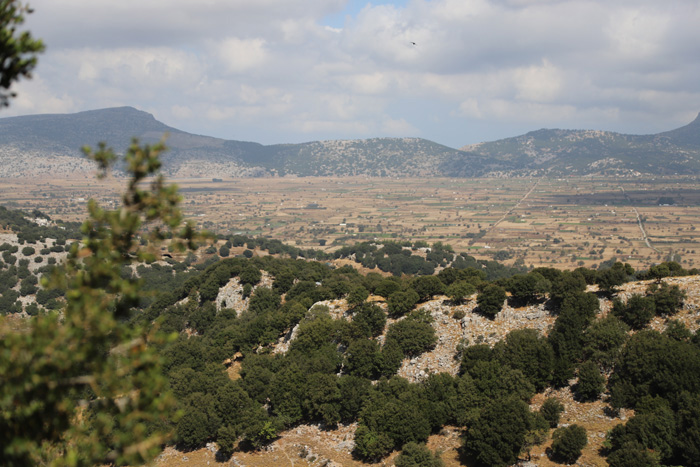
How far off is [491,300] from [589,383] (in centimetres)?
1166

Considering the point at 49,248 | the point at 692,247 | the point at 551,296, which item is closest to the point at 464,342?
the point at 551,296

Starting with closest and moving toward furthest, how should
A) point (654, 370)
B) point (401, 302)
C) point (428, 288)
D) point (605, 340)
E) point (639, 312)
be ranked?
1. point (654, 370)
2. point (605, 340)
3. point (639, 312)
4. point (401, 302)
5. point (428, 288)

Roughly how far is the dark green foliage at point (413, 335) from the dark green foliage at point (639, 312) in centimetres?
1756

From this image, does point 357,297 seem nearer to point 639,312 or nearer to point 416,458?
point 416,458

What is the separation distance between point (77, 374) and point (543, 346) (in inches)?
1544

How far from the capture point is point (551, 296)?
4644 centimetres

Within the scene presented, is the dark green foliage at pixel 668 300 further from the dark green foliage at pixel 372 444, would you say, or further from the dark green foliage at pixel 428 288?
the dark green foliage at pixel 372 444

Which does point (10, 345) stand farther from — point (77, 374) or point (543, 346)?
point (543, 346)

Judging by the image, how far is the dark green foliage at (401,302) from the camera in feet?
162

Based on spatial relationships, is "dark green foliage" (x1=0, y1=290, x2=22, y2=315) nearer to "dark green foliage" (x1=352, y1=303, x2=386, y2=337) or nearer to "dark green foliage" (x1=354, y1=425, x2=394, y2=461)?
"dark green foliage" (x1=352, y1=303, x2=386, y2=337)

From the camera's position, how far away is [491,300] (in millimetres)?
46250

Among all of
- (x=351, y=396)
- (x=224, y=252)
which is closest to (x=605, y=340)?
(x=351, y=396)

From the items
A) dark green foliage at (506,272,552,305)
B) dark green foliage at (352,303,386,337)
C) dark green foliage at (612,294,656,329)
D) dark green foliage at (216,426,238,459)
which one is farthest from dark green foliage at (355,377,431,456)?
dark green foliage at (612,294,656,329)

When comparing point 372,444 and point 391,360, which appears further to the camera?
point 391,360
